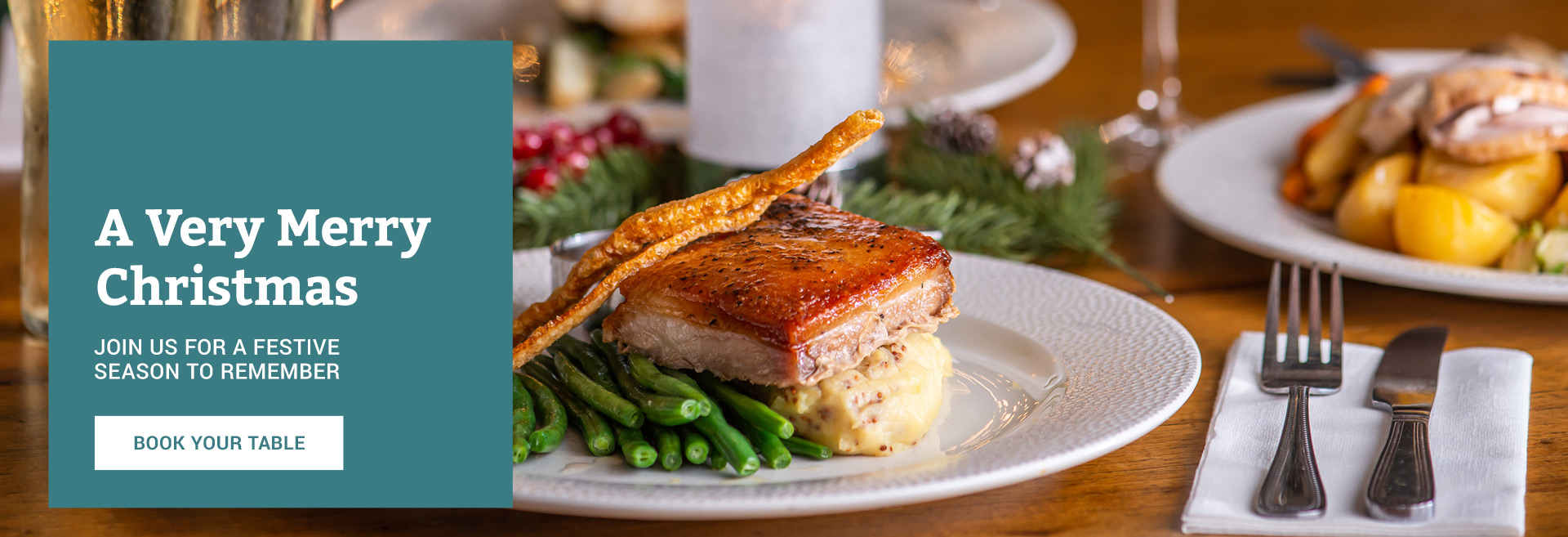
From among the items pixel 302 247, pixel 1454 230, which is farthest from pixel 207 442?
pixel 1454 230

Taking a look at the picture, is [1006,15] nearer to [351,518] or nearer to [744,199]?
[744,199]

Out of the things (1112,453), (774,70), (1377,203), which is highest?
(774,70)

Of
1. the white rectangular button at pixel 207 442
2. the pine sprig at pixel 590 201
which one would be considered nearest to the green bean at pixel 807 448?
the white rectangular button at pixel 207 442

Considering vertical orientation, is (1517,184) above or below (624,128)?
above

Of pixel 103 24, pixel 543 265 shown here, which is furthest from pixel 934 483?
pixel 103 24

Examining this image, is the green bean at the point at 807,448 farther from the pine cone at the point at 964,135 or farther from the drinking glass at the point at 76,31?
the pine cone at the point at 964,135

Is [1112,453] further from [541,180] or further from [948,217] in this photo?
[541,180]
